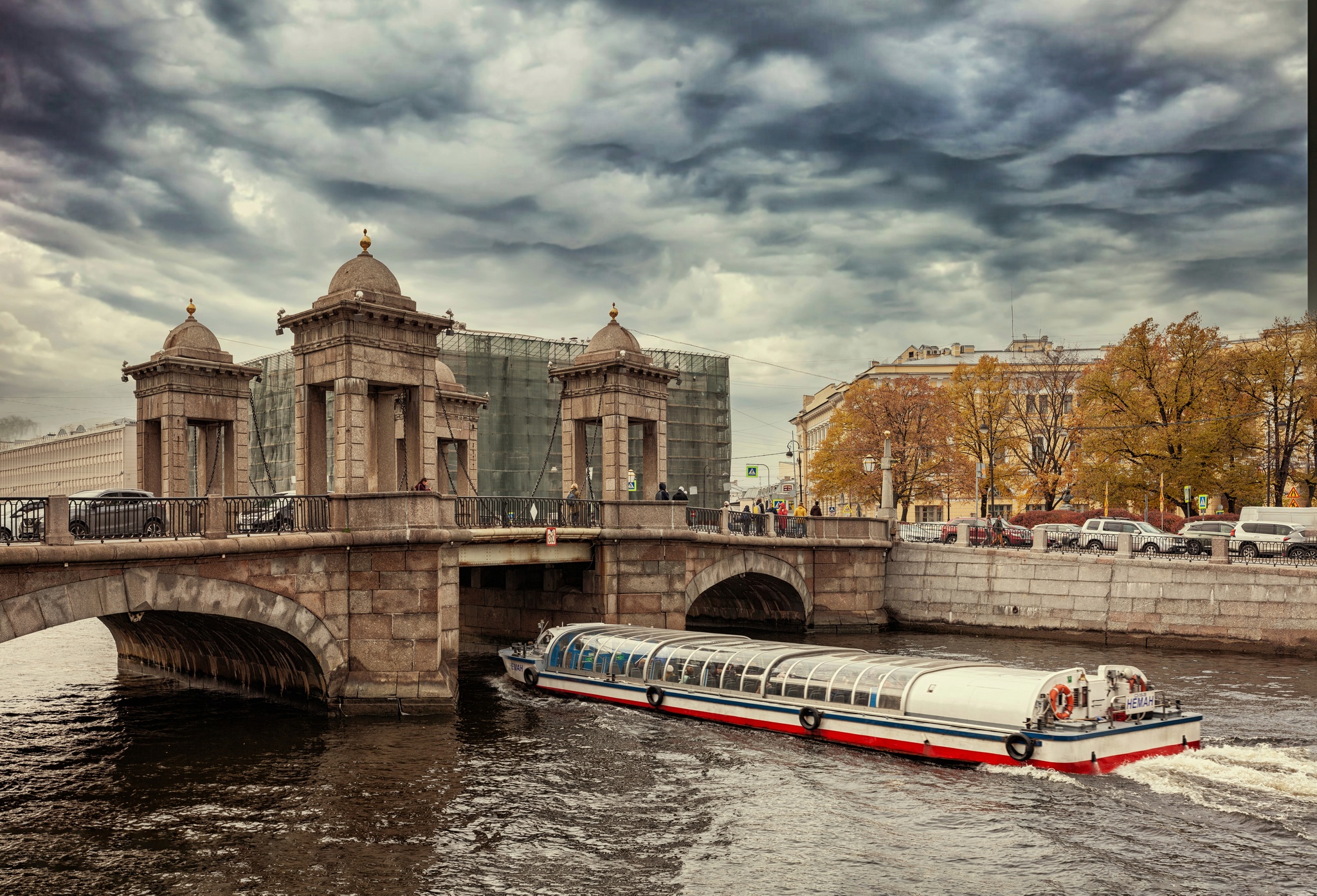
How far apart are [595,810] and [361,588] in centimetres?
988

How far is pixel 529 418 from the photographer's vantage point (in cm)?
8325

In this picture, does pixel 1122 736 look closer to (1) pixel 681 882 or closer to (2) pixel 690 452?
(1) pixel 681 882

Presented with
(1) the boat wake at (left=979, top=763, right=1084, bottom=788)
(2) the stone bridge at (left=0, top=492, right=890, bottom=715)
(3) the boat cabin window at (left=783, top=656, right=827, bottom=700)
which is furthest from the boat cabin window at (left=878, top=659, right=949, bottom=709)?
(2) the stone bridge at (left=0, top=492, right=890, bottom=715)

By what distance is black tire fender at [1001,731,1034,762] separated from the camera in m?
22.1

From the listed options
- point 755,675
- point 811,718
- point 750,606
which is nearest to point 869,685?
point 811,718

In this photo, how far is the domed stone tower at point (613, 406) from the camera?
37844 millimetres

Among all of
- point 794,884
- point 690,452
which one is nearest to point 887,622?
point 794,884

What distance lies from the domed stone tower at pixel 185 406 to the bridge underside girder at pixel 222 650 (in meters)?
4.52

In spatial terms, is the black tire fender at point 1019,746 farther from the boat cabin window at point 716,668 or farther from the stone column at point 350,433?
the stone column at point 350,433

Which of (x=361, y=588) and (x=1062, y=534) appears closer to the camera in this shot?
(x=361, y=588)

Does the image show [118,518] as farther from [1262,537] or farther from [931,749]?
[1262,537]

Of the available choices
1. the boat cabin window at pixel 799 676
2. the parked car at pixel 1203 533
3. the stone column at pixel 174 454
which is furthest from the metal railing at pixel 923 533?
the stone column at pixel 174 454

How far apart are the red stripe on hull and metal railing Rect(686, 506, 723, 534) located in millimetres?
12770

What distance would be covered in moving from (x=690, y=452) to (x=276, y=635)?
64679mm
